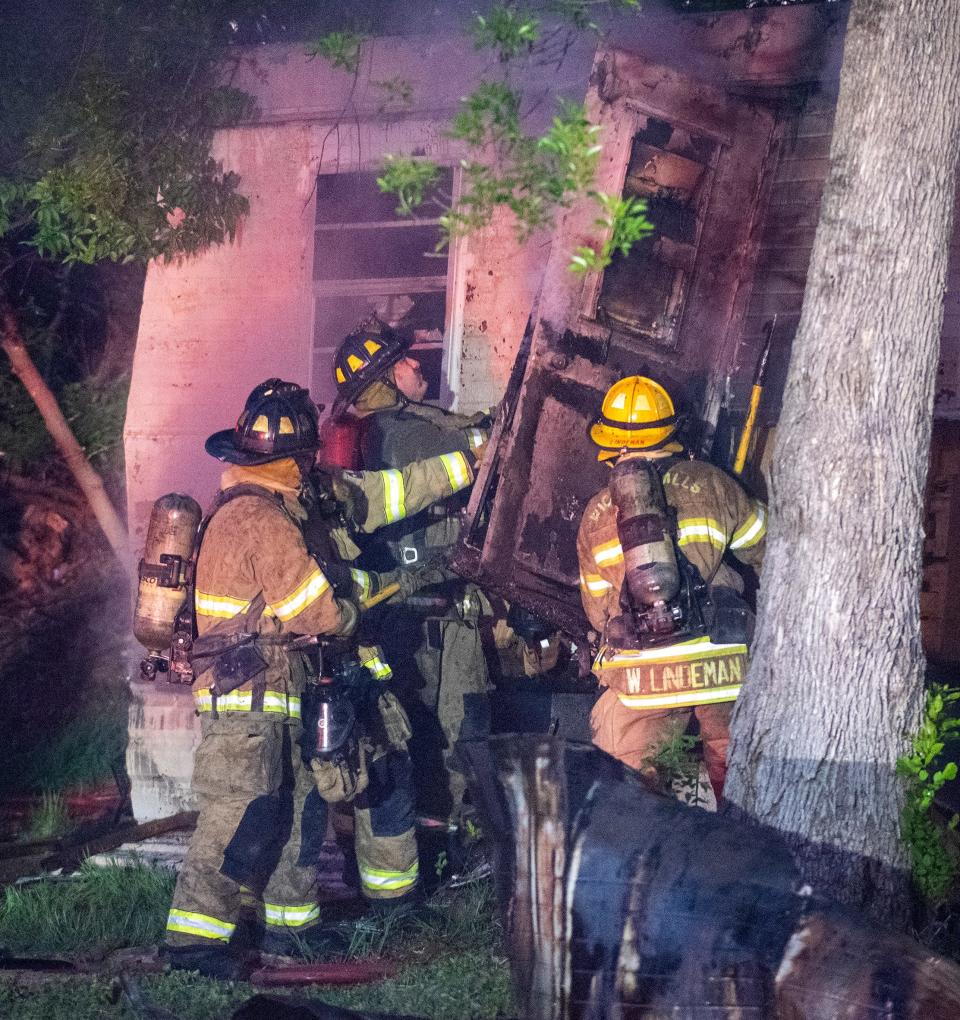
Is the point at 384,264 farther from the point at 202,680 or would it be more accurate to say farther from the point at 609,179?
the point at 202,680

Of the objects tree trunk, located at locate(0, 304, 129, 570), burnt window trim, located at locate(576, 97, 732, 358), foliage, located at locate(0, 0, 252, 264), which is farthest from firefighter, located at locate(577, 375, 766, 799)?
tree trunk, located at locate(0, 304, 129, 570)

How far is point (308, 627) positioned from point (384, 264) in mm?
3094

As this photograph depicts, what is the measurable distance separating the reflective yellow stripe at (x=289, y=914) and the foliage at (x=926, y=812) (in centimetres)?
268

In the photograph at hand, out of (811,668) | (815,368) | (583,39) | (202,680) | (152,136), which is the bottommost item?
(202,680)

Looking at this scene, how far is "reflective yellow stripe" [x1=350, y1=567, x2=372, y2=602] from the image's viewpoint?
5.49 m

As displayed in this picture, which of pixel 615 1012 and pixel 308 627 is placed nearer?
pixel 615 1012

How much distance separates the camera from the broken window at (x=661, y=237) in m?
5.95

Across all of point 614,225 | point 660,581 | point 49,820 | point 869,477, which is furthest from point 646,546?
point 49,820

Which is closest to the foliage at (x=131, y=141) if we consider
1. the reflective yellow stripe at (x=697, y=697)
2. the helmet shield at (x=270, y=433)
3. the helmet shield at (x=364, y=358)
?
the helmet shield at (x=364, y=358)

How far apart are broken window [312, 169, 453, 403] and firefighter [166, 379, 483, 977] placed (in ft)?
6.57

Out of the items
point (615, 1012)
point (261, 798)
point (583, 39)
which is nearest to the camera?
point (615, 1012)

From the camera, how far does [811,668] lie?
158 inches

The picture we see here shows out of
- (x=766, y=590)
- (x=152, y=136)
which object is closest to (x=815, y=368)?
(x=766, y=590)

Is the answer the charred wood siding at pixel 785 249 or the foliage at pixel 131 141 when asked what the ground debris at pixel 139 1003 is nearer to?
the charred wood siding at pixel 785 249
